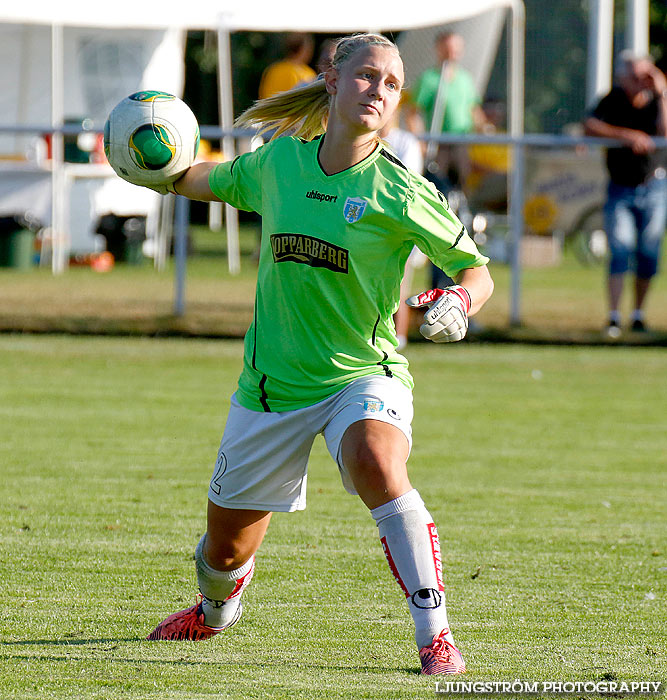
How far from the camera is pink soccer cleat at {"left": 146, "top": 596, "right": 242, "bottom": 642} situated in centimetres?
414

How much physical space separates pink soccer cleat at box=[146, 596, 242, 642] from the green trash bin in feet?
41.5

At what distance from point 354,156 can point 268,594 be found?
1.64 m

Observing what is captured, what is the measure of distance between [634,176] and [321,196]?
25.6ft

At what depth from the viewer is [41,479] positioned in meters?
6.41

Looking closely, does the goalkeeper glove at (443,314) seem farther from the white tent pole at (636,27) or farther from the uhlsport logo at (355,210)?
the white tent pole at (636,27)

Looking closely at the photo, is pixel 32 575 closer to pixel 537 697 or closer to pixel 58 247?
pixel 537 697

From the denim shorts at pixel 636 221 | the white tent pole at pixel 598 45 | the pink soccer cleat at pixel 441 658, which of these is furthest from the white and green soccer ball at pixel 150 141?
the white tent pole at pixel 598 45

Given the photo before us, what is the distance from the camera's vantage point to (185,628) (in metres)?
4.16

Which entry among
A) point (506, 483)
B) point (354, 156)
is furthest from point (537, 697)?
point (506, 483)

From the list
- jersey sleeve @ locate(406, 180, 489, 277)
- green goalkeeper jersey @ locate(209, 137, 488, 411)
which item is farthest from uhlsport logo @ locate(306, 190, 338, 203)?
jersey sleeve @ locate(406, 180, 489, 277)

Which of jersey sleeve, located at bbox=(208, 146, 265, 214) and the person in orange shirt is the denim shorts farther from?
jersey sleeve, located at bbox=(208, 146, 265, 214)

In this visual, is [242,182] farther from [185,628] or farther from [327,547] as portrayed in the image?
[327,547]

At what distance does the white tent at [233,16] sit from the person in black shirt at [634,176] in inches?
246

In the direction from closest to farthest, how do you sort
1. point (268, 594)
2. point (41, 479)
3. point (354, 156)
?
1. point (354, 156)
2. point (268, 594)
3. point (41, 479)
